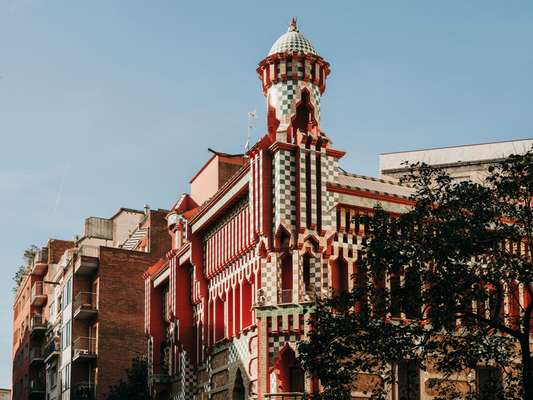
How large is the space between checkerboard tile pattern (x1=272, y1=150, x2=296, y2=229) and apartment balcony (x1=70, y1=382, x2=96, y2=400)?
28676mm

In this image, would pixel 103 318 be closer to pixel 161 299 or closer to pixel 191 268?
pixel 161 299

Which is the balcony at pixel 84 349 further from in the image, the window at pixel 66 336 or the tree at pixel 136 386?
the tree at pixel 136 386

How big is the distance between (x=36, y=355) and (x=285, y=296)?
48.2 m

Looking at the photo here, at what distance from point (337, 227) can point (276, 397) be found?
6396 millimetres

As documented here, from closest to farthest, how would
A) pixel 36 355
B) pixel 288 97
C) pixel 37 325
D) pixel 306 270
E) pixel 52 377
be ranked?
pixel 306 270, pixel 288 97, pixel 52 377, pixel 37 325, pixel 36 355

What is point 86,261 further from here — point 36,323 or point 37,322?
point 37,322

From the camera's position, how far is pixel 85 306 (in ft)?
207

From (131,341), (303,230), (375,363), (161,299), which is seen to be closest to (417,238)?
(375,363)

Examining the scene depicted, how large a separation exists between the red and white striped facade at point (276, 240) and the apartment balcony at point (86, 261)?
19122 mm

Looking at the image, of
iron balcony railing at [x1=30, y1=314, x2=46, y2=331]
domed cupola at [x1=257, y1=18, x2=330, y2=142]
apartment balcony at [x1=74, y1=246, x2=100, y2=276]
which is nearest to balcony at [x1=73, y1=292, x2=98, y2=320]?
apartment balcony at [x1=74, y1=246, x2=100, y2=276]

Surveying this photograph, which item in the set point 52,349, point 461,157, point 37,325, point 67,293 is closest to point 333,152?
point 461,157

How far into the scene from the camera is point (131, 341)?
62438 millimetres

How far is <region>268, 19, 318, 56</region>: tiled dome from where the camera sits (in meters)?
39.7

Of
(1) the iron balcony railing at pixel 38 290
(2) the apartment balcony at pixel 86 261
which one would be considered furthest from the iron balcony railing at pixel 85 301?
(1) the iron balcony railing at pixel 38 290
